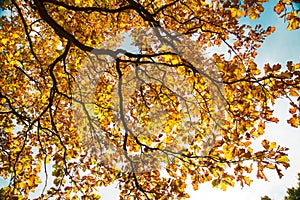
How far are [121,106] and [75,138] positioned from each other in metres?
3.25

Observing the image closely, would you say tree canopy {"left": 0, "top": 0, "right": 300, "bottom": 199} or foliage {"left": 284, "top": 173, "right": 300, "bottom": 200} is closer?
tree canopy {"left": 0, "top": 0, "right": 300, "bottom": 199}

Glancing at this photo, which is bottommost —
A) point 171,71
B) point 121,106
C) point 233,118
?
point 233,118

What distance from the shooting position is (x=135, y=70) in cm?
634

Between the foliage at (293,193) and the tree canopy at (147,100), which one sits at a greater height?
the foliage at (293,193)

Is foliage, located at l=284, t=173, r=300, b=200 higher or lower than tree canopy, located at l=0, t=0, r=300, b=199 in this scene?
higher

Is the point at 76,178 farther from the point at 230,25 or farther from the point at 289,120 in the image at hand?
the point at 230,25

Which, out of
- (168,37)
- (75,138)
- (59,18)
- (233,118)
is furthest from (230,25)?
(75,138)

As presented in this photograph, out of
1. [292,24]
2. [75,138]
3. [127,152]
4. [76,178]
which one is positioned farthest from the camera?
[75,138]

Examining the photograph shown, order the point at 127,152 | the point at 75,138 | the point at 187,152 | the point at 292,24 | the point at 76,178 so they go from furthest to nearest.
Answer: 1. the point at 75,138
2. the point at 76,178
3. the point at 127,152
4. the point at 187,152
5. the point at 292,24

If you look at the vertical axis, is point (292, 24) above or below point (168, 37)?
below

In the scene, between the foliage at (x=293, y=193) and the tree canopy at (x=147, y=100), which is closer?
the tree canopy at (x=147, y=100)

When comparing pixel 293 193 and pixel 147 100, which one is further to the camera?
pixel 293 193

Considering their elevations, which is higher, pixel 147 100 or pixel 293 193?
pixel 293 193

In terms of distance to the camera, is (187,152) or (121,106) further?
(121,106)
